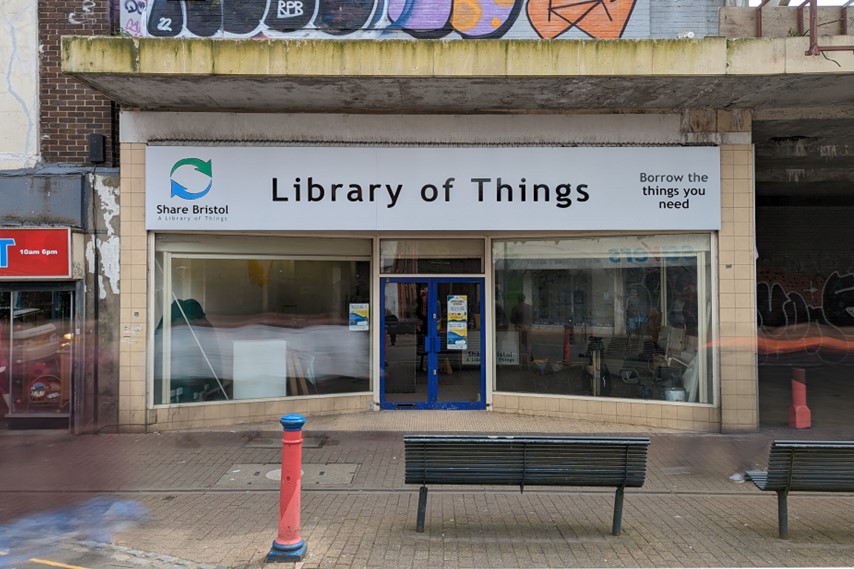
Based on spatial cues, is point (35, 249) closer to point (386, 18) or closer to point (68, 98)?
point (68, 98)

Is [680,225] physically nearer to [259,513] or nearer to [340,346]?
[340,346]

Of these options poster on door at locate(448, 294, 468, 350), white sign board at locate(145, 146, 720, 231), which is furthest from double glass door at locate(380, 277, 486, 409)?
white sign board at locate(145, 146, 720, 231)

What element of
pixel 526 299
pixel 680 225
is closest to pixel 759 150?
pixel 680 225

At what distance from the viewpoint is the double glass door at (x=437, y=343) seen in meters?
9.74

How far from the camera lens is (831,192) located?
47.0 ft

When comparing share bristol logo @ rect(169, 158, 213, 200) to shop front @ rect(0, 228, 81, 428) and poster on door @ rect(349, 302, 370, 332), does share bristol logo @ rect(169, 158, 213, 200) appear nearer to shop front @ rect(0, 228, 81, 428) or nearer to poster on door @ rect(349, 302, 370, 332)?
shop front @ rect(0, 228, 81, 428)

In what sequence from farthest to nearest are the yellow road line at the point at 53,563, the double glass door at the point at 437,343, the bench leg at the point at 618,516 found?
1. the double glass door at the point at 437,343
2. the bench leg at the point at 618,516
3. the yellow road line at the point at 53,563

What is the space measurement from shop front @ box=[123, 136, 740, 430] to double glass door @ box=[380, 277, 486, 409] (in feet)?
0.07

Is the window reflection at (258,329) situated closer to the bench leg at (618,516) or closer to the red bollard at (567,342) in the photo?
the red bollard at (567,342)

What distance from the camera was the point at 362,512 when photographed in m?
5.65

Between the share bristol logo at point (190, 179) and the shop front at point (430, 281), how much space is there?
20 mm

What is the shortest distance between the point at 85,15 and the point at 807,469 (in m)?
10.1

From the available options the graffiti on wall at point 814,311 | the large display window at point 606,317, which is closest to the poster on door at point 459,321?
the large display window at point 606,317

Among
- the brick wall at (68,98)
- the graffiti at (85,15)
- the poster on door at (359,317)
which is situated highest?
the graffiti at (85,15)
